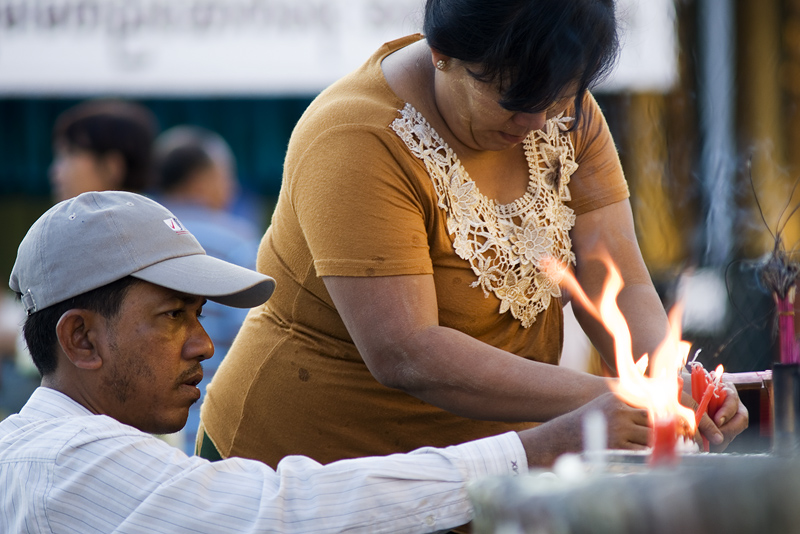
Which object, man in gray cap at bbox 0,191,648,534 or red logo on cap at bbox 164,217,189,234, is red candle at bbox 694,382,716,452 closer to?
man in gray cap at bbox 0,191,648,534

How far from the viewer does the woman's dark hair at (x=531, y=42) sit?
4.79 ft

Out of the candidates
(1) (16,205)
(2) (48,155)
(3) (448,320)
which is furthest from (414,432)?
(1) (16,205)

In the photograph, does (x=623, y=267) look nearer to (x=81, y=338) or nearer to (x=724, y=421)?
(x=724, y=421)

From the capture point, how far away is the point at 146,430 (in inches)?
58.7

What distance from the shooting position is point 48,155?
5660 millimetres

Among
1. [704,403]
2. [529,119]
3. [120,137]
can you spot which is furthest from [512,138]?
[120,137]

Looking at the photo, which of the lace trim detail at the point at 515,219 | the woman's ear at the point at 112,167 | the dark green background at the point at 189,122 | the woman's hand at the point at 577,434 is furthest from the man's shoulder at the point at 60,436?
the dark green background at the point at 189,122

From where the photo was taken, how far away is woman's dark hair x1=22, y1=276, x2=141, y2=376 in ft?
4.72

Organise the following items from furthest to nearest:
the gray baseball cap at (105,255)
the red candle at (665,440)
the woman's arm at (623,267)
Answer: the woman's arm at (623,267)
the gray baseball cap at (105,255)
the red candle at (665,440)

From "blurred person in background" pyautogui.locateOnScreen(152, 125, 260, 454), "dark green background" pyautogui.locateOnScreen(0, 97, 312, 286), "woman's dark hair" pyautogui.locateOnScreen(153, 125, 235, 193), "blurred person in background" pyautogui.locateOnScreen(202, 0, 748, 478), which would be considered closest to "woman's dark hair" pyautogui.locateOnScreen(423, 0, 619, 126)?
"blurred person in background" pyautogui.locateOnScreen(202, 0, 748, 478)

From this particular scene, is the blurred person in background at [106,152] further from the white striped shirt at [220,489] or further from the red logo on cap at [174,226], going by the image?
the white striped shirt at [220,489]

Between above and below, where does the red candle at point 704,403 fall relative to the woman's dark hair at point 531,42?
below

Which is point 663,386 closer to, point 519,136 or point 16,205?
point 519,136

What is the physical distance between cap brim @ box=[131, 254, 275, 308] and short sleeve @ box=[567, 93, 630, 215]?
63cm
